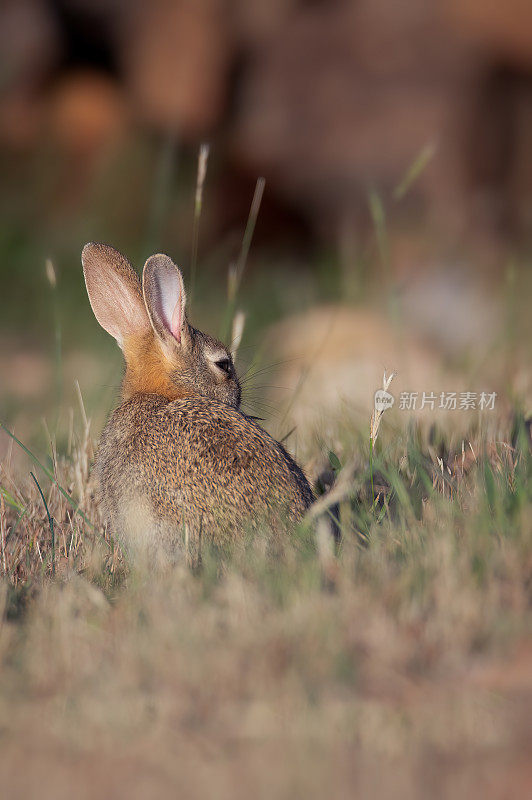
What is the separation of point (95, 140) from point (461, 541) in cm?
1046

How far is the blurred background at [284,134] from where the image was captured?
1069 cm

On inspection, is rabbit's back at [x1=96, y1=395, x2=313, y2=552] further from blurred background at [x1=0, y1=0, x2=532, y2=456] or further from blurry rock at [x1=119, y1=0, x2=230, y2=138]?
blurry rock at [x1=119, y1=0, x2=230, y2=138]

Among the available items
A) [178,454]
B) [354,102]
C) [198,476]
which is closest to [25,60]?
[354,102]

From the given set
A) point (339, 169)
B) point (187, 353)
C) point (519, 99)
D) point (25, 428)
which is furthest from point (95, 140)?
point (187, 353)

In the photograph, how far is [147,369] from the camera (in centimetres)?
386

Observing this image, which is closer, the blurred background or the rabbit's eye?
the rabbit's eye

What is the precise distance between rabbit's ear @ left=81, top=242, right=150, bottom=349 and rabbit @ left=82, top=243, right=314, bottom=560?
5cm

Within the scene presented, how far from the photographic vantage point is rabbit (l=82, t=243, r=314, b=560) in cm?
303

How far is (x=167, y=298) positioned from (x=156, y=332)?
0.59 feet

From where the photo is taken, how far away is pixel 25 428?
17.7 feet

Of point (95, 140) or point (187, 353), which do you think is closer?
point (187, 353)

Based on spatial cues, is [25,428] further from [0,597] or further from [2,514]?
[0,597]

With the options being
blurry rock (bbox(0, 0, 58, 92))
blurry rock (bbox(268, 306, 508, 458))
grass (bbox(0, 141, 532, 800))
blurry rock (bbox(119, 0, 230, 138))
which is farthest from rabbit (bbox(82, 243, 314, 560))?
blurry rock (bbox(119, 0, 230, 138))

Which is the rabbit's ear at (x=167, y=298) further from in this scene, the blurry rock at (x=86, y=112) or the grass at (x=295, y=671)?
the blurry rock at (x=86, y=112)
